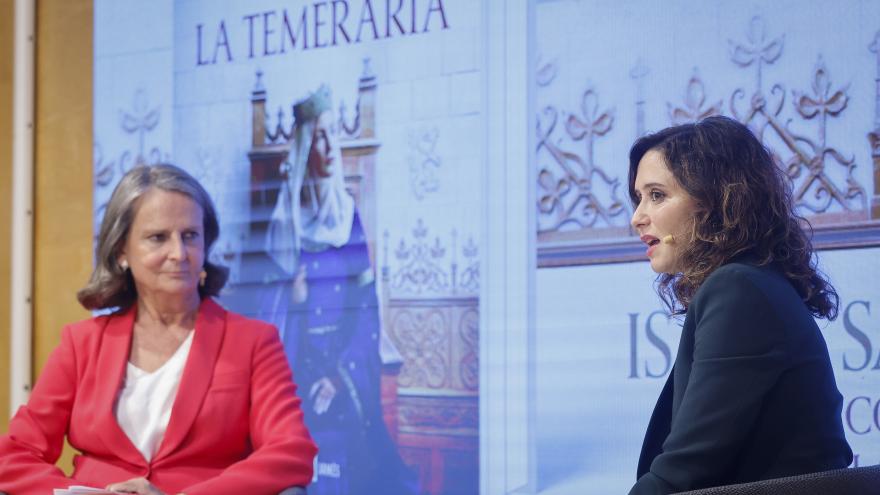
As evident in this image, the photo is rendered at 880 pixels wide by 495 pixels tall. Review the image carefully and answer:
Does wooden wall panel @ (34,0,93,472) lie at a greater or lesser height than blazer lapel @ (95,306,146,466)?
greater

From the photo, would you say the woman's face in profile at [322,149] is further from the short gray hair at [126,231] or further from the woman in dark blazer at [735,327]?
the woman in dark blazer at [735,327]

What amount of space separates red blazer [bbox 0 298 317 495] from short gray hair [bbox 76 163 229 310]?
0.11 m

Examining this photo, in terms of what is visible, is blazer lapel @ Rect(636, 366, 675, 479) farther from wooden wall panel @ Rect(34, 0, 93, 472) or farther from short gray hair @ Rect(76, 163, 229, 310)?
wooden wall panel @ Rect(34, 0, 93, 472)

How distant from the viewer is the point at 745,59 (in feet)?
11.3

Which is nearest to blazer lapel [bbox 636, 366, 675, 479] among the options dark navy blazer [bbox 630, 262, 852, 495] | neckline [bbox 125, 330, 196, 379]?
dark navy blazer [bbox 630, 262, 852, 495]

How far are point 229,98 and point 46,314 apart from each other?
4.06 ft

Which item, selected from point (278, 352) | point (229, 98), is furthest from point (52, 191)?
point (278, 352)

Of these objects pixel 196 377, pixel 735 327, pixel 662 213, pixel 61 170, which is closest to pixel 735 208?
pixel 662 213

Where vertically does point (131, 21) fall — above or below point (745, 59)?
above

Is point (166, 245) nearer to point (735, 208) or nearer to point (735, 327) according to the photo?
point (735, 208)

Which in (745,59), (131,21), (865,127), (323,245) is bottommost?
(323,245)

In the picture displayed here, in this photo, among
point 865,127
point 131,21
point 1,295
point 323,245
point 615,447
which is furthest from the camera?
point 1,295

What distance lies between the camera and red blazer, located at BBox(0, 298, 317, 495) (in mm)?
3205

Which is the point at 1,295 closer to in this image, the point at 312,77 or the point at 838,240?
the point at 312,77
